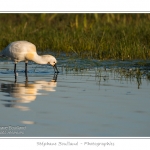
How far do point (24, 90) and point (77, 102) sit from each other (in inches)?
56.8

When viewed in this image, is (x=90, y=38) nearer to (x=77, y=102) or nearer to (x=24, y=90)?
(x=24, y=90)

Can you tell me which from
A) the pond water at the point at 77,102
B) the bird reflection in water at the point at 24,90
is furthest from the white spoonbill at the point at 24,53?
the bird reflection in water at the point at 24,90

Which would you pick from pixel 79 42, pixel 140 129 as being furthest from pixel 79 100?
pixel 79 42

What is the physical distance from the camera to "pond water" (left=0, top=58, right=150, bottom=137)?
22.2ft

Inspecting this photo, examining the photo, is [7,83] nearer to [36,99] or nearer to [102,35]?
[36,99]

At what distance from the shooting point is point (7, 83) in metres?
10.6

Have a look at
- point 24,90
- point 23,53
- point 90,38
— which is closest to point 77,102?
point 24,90

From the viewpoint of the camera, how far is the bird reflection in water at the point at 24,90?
27.7ft

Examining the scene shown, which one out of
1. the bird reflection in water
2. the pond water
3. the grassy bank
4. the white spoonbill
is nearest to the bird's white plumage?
the white spoonbill

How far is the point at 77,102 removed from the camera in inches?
333

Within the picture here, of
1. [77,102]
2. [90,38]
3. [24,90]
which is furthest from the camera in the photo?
[90,38]

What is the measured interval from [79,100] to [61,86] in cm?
155

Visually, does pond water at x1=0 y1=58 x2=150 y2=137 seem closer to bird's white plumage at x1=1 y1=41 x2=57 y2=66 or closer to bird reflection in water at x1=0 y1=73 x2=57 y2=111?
bird reflection in water at x1=0 y1=73 x2=57 y2=111

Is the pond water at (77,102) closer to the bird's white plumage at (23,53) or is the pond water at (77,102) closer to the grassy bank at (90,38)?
the bird's white plumage at (23,53)
